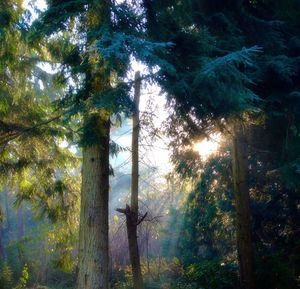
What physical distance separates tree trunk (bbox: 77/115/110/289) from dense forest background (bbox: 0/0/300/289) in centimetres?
2

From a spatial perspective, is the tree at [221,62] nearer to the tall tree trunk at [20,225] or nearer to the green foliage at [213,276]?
the green foliage at [213,276]

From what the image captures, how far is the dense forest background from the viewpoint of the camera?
5246 millimetres

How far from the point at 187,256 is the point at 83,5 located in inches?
474

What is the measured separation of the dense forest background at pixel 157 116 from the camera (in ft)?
17.2

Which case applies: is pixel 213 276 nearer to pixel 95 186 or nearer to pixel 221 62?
pixel 95 186

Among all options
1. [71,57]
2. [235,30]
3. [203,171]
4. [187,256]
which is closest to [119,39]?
[71,57]

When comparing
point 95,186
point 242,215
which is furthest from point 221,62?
point 242,215

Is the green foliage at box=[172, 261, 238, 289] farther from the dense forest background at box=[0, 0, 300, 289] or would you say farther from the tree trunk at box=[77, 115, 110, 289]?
the tree trunk at box=[77, 115, 110, 289]

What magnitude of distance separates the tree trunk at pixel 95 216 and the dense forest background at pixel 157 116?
2 centimetres

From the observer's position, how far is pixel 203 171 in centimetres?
1118

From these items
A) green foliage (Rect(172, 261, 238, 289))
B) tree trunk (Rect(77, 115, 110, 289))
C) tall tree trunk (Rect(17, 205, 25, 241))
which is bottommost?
green foliage (Rect(172, 261, 238, 289))

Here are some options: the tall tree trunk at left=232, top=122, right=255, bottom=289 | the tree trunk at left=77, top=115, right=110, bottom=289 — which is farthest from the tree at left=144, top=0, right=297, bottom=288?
the tree trunk at left=77, top=115, right=110, bottom=289

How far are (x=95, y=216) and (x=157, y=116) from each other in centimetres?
179

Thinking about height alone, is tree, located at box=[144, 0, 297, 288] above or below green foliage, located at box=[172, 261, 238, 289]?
above
